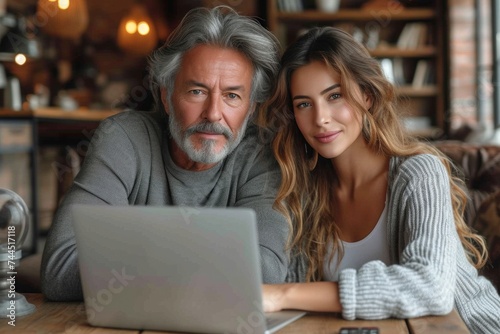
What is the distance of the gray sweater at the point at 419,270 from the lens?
1363mm

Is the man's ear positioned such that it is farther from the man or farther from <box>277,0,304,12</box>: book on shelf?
<box>277,0,304,12</box>: book on shelf

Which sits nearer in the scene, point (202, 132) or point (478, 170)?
point (202, 132)

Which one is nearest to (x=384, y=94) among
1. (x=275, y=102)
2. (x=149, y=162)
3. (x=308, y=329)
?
(x=275, y=102)

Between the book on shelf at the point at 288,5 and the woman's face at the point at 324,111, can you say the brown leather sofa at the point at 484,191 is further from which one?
the book on shelf at the point at 288,5

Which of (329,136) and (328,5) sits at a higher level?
(328,5)

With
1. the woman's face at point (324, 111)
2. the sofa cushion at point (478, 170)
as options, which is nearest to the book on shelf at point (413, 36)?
the sofa cushion at point (478, 170)

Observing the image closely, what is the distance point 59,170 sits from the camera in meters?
6.26

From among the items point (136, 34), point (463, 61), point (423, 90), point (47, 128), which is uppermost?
point (136, 34)

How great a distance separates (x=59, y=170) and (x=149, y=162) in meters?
4.48

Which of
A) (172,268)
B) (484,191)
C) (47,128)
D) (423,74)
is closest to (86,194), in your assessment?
(172,268)

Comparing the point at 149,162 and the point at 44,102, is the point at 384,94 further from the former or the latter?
the point at 44,102

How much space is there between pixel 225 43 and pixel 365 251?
2.25 ft

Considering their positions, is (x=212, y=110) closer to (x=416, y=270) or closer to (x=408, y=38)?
(x=416, y=270)

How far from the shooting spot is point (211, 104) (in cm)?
194
